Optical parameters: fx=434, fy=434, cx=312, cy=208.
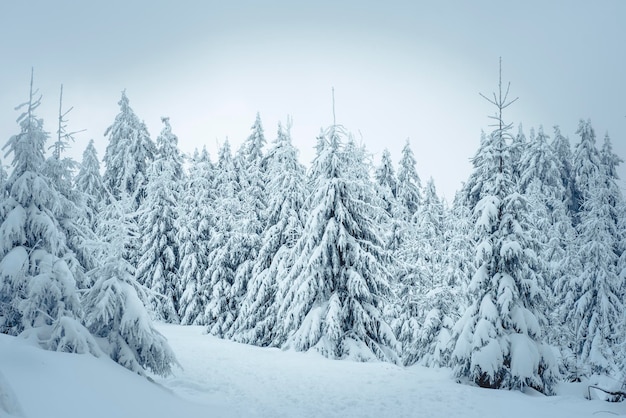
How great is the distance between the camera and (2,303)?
10.8 metres

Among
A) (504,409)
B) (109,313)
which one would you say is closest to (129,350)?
(109,313)

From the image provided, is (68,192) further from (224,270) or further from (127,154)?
(127,154)

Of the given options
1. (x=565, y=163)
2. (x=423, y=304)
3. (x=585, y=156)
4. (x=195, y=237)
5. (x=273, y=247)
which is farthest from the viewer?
(x=565, y=163)

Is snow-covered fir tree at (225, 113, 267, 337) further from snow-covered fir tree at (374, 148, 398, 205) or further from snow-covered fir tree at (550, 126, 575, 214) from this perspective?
snow-covered fir tree at (550, 126, 575, 214)

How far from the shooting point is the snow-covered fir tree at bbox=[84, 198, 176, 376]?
9930 millimetres

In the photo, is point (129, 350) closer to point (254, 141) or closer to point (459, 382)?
point (459, 382)

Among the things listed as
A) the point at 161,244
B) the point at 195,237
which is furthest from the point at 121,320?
the point at 161,244

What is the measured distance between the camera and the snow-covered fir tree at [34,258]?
31.3ft

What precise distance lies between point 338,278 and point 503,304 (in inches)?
303

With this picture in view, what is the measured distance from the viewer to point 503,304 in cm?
1413

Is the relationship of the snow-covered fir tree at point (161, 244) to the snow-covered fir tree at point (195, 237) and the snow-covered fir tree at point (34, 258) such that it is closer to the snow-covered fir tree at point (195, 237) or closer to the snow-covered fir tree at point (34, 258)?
the snow-covered fir tree at point (195, 237)

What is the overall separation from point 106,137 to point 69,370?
41.2 meters

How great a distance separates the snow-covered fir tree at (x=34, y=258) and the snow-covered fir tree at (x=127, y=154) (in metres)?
29.4

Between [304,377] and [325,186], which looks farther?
[325,186]
